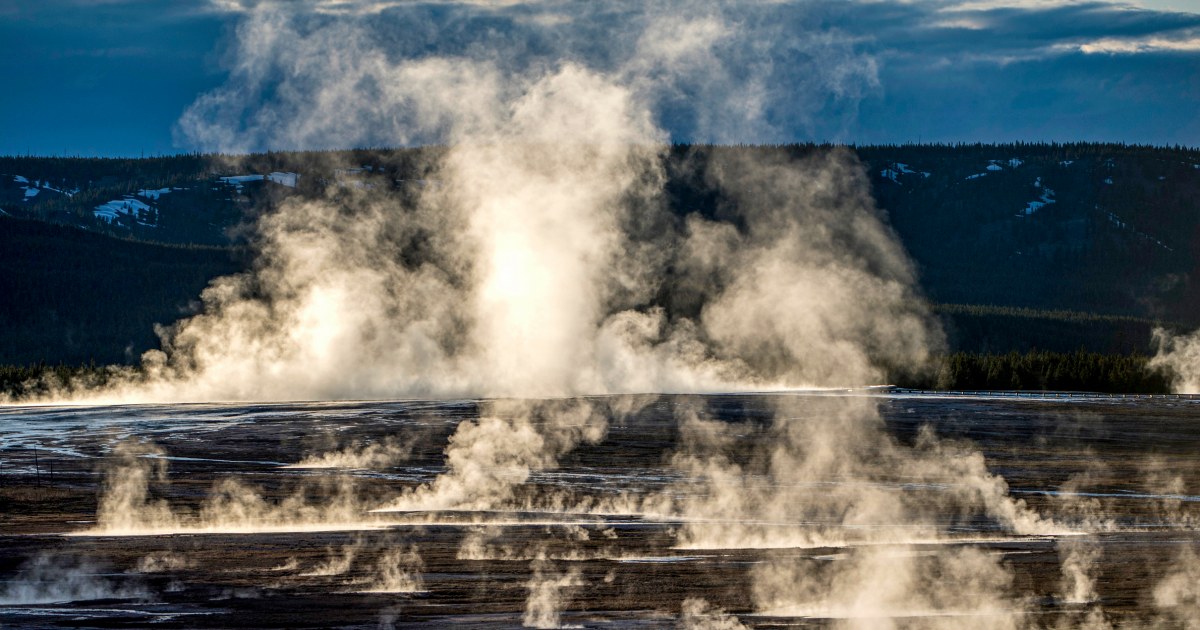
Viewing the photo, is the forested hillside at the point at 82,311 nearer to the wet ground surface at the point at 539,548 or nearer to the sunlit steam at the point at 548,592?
the wet ground surface at the point at 539,548

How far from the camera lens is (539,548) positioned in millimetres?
30406

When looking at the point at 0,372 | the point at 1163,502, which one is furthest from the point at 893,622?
the point at 0,372

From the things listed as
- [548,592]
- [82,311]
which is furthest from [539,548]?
[82,311]

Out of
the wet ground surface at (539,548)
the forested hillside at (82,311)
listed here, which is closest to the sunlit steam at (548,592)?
the wet ground surface at (539,548)

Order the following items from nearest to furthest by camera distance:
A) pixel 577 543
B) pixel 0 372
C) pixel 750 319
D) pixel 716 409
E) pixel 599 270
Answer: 1. pixel 577 543
2. pixel 716 409
3. pixel 599 270
4. pixel 0 372
5. pixel 750 319

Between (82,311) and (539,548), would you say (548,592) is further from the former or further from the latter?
(82,311)

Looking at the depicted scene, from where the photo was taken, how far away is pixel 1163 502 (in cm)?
3903

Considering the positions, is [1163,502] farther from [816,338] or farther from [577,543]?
[816,338]

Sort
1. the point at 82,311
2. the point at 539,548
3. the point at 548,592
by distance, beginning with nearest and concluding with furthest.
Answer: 1. the point at 548,592
2. the point at 539,548
3. the point at 82,311

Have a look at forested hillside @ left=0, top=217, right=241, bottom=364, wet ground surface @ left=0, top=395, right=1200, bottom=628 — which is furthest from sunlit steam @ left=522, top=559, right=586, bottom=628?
forested hillside @ left=0, top=217, right=241, bottom=364

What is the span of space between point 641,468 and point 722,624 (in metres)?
24.8

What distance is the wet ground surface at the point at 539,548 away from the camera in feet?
78.6

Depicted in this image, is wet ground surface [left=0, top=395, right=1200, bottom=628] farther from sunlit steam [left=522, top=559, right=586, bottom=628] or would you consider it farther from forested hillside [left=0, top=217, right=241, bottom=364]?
forested hillside [left=0, top=217, right=241, bottom=364]

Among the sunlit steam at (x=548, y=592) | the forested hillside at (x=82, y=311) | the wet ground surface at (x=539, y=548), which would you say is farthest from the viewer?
the forested hillside at (x=82, y=311)
